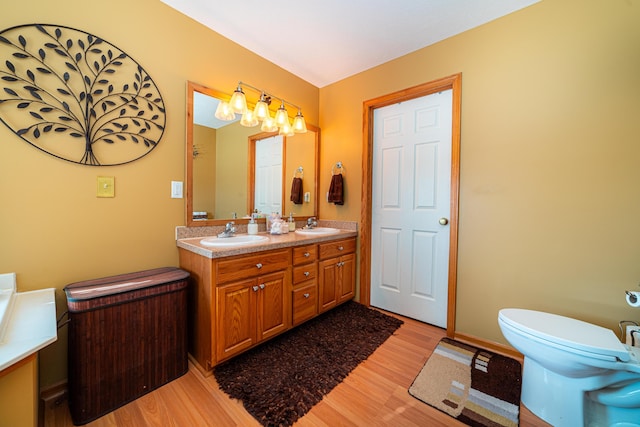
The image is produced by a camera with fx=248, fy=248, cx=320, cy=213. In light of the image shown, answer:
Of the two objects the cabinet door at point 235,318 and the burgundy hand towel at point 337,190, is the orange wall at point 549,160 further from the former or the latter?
the cabinet door at point 235,318

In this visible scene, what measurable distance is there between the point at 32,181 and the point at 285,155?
1743 mm

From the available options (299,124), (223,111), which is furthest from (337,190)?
(223,111)

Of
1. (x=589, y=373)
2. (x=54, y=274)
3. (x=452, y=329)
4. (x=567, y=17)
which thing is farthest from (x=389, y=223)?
(x=54, y=274)

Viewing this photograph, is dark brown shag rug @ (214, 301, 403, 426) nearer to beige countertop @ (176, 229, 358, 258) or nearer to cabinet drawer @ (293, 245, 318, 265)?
cabinet drawer @ (293, 245, 318, 265)

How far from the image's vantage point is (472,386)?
57.1 inches

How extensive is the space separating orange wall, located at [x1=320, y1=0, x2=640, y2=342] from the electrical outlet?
178 mm

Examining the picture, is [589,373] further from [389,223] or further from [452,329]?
[389,223]

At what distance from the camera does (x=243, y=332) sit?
1.58m

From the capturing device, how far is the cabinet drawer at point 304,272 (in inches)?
75.2

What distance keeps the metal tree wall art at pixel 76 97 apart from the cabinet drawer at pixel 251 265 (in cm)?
90

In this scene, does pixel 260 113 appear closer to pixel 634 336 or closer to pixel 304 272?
pixel 304 272

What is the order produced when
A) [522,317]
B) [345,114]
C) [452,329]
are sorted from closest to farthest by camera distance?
[522,317], [452,329], [345,114]

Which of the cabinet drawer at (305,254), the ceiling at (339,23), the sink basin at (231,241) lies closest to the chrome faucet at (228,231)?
the sink basin at (231,241)

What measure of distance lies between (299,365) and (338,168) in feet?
6.08
